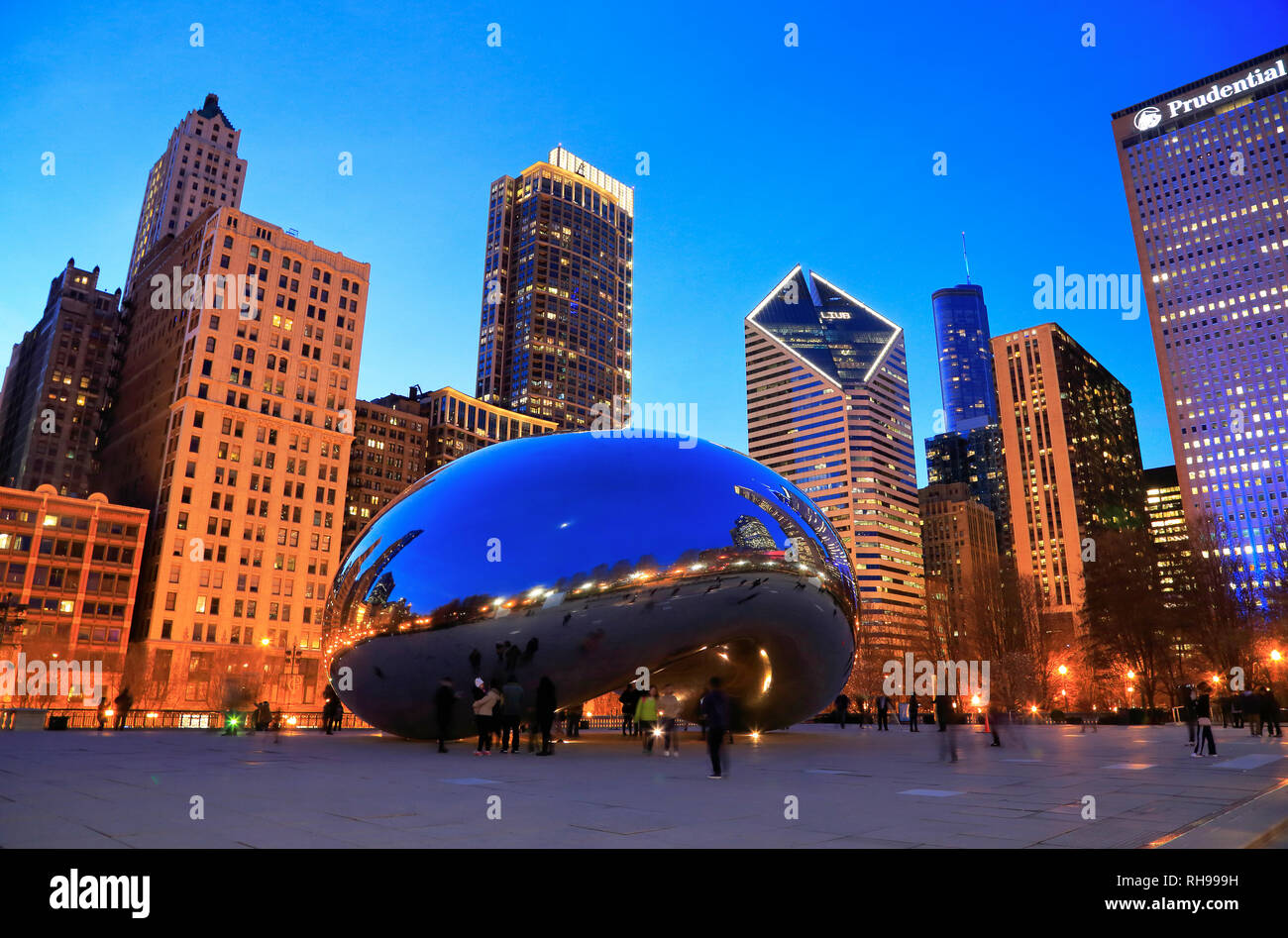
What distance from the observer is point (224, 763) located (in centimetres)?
1261

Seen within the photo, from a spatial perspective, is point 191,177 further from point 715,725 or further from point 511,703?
point 715,725

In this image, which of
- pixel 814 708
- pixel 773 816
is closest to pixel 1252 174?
pixel 814 708

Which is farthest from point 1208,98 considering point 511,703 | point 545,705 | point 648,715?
point 511,703

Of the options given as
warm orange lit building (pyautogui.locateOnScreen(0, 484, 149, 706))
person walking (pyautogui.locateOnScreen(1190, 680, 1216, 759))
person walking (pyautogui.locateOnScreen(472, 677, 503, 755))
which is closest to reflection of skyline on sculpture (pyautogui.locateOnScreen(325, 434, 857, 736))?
person walking (pyautogui.locateOnScreen(472, 677, 503, 755))

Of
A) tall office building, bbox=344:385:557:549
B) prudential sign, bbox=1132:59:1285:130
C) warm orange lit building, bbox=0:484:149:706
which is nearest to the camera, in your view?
warm orange lit building, bbox=0:484:149:706

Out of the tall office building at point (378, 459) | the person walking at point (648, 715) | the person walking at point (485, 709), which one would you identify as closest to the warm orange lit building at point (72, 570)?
the tall office building at point (378, 459)

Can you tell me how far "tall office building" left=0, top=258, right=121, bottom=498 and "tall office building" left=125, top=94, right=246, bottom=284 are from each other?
23.7m

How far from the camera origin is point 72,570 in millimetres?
91000

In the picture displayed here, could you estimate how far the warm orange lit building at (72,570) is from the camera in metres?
86.9

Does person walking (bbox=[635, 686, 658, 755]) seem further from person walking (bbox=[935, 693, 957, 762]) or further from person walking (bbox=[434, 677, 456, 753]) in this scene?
person walking (bbox=[935, 693, 957, 762])

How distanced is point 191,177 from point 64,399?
5898 cm

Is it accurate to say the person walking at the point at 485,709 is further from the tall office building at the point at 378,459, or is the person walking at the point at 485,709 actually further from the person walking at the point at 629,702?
the tall office building at the point at 378,459

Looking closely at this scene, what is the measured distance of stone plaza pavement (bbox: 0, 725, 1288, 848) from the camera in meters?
6.16
